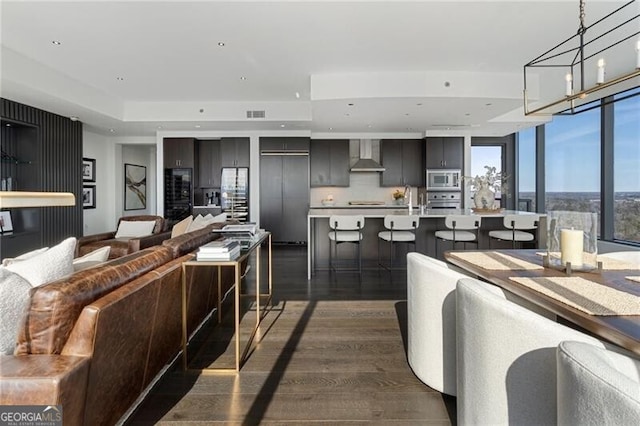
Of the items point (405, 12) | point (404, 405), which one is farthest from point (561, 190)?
point (404, 405)

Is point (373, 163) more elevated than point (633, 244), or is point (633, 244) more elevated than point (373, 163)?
point (373, 163)

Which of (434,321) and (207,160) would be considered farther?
(207,160)

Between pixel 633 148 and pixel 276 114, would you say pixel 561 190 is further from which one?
pixel 276 114

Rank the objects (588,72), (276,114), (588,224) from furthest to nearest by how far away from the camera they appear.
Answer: (276,114), (588,72), (588,224)

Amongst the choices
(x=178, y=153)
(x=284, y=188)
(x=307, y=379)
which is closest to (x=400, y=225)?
(x=307, y=379)

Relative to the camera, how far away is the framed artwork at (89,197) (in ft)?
24.3

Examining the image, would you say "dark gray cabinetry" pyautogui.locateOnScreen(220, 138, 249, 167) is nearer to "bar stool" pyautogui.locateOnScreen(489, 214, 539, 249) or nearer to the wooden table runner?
"bar stool" pyautogui.locateOnScreen(489, 214, 539, 249)

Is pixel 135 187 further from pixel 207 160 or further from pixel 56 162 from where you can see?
pixel 56 162

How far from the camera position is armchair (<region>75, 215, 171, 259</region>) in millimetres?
4281

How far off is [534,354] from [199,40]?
4.18 metres

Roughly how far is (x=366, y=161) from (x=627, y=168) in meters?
4.65

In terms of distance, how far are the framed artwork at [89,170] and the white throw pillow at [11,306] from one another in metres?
7.30

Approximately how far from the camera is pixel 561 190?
6.61 meters

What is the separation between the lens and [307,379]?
2123 mm
